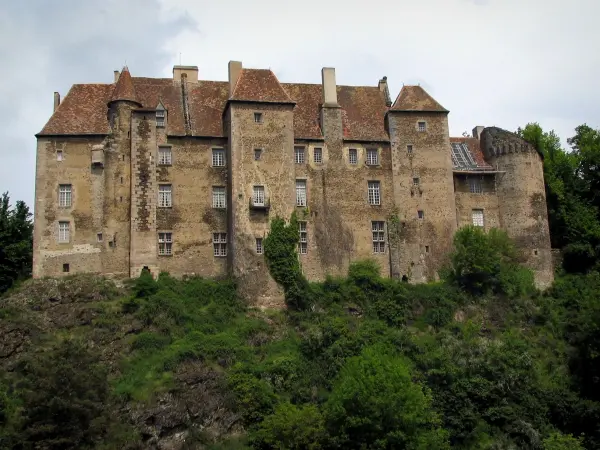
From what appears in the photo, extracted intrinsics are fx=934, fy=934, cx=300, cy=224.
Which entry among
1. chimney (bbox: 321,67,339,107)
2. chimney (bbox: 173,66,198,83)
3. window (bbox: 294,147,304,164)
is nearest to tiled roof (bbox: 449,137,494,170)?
chimney (bbox: 321,67,339,107)

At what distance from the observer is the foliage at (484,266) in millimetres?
59844

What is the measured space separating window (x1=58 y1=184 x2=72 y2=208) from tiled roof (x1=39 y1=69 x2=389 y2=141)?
3.59 metres

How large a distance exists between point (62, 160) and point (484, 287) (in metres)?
28.5

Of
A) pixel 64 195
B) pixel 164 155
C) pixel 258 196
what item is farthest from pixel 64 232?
pixel 258 196

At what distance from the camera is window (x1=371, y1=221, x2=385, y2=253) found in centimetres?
6191

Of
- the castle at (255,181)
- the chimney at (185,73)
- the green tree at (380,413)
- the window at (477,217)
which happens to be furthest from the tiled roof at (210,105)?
the green tree at (380,413)

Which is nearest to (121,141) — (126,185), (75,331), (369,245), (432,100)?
(126,185)

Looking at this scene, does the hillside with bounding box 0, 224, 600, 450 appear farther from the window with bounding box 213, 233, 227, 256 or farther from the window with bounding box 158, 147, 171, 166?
the window with bounding box 158, 147, 171, 166

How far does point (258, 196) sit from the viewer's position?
59.4m

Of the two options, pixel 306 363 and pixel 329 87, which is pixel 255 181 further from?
pixel 306 363

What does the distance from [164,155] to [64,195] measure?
687 cm

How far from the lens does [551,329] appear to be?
58.4 meters

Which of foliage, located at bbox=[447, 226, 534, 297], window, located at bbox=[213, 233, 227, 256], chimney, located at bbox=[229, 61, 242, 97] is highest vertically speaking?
chimney, located at bbox=[229, 61, 242, 97]

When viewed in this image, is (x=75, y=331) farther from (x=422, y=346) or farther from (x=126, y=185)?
(x=422, y=346)
